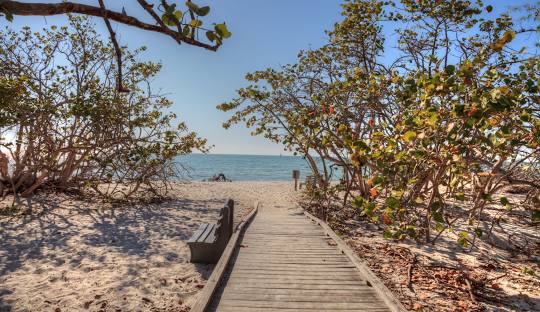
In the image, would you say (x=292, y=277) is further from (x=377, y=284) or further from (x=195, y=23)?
(x=195, y=23)

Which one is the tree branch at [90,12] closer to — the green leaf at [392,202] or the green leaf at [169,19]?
the green leaf at [169,19]

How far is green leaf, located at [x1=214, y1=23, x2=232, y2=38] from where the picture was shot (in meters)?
1.75

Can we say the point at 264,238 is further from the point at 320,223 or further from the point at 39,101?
the point at 39,101

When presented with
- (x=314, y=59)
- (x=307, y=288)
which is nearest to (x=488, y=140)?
(x=307, y=288)

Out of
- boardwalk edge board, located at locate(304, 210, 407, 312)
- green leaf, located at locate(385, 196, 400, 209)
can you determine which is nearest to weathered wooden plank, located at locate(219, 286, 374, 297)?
boardwalk edge board, located at locate(304, 210, 407, 312)

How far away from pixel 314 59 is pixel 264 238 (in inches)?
297

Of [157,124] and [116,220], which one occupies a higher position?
[157,124]

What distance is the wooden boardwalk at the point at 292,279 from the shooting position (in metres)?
4.42

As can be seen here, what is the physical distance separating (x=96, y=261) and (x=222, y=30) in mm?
6801

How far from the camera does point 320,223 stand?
952 cm

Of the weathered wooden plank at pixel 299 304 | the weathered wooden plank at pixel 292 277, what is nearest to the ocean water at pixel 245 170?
the weathered wooden plank at pixel 292 277

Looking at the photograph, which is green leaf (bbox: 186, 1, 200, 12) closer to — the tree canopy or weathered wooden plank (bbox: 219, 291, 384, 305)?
the tree canopy

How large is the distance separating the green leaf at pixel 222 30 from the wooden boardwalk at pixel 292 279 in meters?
3.45

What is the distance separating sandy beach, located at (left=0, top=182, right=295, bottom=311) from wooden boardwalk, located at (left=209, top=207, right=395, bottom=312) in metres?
0.92
